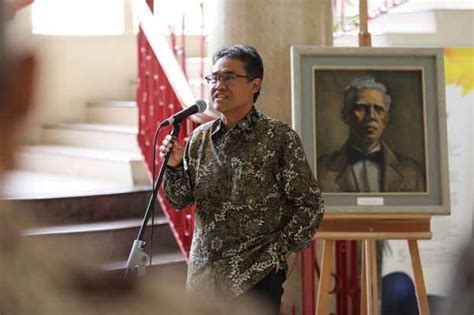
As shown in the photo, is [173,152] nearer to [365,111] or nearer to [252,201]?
[252,201]

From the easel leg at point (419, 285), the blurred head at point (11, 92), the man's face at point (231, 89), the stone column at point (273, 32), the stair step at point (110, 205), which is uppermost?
the stone column at point (273, 32)

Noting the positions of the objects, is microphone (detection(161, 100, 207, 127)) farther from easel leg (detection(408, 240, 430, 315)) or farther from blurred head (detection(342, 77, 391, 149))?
easel leg (detection(408, 240, 430, 315))

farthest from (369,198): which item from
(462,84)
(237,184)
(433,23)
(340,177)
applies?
(433,23)

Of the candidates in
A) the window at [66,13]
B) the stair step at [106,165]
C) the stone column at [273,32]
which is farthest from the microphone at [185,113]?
the stair step at [106,165]

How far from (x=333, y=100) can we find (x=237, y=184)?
92 centimetres

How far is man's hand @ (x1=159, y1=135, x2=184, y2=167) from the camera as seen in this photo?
232cm

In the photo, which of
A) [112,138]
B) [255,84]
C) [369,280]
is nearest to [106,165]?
[112,138]

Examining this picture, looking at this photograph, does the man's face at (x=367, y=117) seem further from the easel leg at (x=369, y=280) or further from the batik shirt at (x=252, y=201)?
Result: the batik shirt at (x=252, y=201)

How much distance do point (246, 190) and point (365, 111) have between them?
955 mm

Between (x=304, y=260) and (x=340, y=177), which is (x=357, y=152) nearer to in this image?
(x=340, y=177)

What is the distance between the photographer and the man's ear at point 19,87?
376mm

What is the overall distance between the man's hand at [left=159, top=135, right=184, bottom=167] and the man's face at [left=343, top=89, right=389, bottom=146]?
96 centimetres

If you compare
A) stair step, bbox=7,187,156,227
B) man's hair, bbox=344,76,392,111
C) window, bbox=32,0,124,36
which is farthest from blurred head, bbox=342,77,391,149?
window, bbox=32,0,124,36

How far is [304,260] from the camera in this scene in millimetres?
3662
